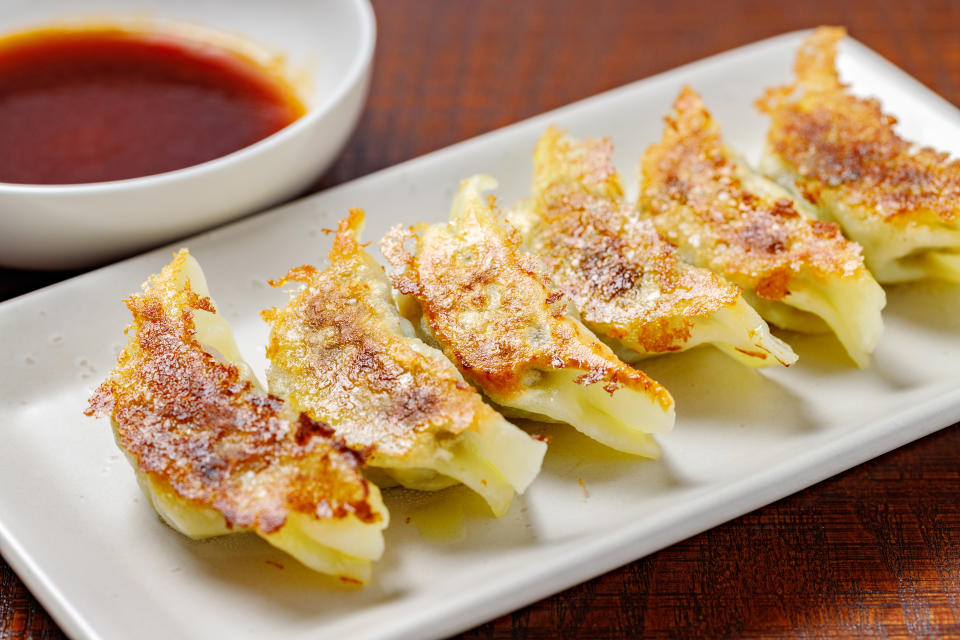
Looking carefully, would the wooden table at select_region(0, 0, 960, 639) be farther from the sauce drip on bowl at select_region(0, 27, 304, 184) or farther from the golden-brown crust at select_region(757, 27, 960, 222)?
the golden-brown crust at select_region(757, 27, 960, 222)

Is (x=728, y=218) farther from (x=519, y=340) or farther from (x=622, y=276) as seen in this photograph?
(x=519, y=340)

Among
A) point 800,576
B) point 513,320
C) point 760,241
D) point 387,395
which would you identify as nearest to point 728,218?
point 760,241

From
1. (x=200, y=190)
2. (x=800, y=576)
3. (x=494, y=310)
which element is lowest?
(x=800, y=576)

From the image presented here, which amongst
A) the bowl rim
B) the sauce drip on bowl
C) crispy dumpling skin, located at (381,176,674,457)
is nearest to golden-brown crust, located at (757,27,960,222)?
crispy dumpling skin, located at (381,176,674,457)

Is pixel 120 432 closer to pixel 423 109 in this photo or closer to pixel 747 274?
Result: pixel 747 274

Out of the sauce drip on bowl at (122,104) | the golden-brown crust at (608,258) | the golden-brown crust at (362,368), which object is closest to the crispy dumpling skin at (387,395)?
the golden-brown crust at (362,368)

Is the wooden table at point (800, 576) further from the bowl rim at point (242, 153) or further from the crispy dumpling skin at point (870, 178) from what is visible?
the crispy dumpling skin at point (870, 178)

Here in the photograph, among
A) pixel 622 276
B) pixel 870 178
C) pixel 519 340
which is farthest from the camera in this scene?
pixel 870 178

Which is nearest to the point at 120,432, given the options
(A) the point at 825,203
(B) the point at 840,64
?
(A) the point at 825,203
